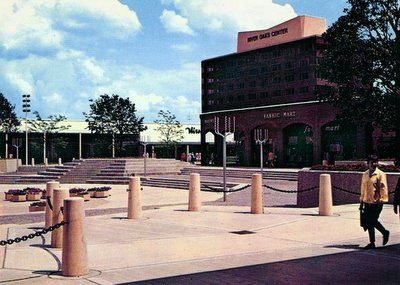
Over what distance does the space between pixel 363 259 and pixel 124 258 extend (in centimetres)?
389

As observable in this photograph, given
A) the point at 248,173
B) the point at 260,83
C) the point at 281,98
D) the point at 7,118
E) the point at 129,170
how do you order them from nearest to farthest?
the point at 129,170, the point at 248,173, the point at 281,98, the point at 260,83, the point at 7,118

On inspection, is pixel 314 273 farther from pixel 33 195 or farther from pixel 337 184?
pixel 33 195

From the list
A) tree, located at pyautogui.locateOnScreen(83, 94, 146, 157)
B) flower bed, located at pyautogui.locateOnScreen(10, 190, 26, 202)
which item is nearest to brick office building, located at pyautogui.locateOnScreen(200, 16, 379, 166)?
tree, located at pyautogui.locateOnScreen(83, 94, 146, 157)

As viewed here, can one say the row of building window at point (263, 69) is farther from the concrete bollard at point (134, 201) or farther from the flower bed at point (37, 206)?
the concrete bollard at point (134, 201)

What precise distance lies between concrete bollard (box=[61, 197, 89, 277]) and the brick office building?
1500 inches

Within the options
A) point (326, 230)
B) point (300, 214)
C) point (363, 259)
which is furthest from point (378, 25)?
point (363, 259)

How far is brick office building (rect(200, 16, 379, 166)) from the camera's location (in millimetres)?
47219

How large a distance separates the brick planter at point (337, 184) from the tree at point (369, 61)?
13.0 metres

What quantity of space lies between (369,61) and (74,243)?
85.5ft

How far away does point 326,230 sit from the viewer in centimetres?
1162

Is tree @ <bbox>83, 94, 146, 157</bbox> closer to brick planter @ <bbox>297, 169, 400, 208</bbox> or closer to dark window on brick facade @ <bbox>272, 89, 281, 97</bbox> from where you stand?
dark window on brick facade @ <bbox>272, 89, 281, 97</bbox>

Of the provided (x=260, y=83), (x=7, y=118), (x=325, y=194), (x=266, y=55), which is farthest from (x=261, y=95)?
(x=325, y=194)

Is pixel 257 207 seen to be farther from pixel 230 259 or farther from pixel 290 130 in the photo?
pixel 290 130

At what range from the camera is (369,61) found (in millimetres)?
30016
